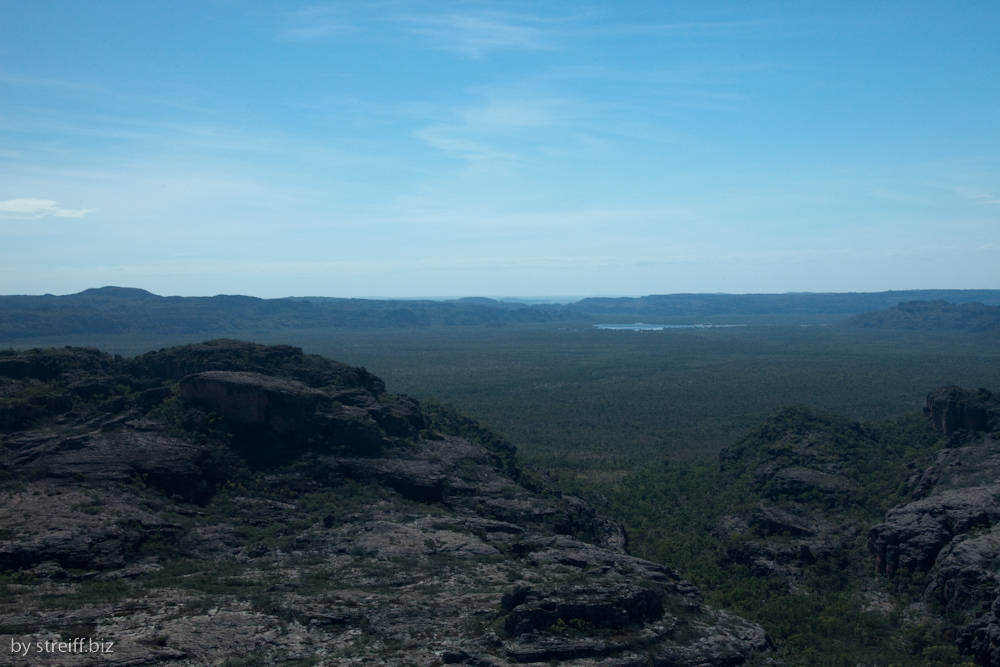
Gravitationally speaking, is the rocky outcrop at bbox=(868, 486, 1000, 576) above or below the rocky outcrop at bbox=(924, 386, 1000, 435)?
below

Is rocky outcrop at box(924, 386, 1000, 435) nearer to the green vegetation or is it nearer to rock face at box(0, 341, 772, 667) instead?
the green vegetation

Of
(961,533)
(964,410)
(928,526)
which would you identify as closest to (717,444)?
(964,410)

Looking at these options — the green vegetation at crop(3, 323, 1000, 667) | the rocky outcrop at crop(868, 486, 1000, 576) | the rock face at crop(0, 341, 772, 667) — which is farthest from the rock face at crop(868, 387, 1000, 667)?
the rock face at crop(0, 341, 772, 667)

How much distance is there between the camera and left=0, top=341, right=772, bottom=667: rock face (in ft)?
81.4

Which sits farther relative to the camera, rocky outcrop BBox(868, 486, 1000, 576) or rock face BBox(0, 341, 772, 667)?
rocky outcrop BBox(868, 486, 1000, 576)

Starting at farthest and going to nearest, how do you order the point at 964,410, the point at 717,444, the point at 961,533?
the point at 717,444 < the point at 964,410 < the point at 961,533

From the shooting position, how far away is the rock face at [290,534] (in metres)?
24.8

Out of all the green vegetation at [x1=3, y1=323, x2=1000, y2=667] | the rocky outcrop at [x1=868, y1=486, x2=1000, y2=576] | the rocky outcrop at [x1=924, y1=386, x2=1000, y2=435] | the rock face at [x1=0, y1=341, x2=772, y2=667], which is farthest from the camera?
the rocky outcrop at [x1=924, y1=386, x2=1000, y2=435]

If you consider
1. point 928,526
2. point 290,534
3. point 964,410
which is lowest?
point 290,534

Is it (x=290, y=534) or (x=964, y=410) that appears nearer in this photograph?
(x=290, y=534)

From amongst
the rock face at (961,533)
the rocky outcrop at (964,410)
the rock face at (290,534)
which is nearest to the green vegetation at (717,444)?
the rock face at (290,534)

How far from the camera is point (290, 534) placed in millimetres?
37812

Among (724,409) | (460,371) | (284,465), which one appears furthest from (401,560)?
(460,371)

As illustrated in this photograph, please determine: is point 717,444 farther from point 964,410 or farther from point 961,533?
point 961,533
